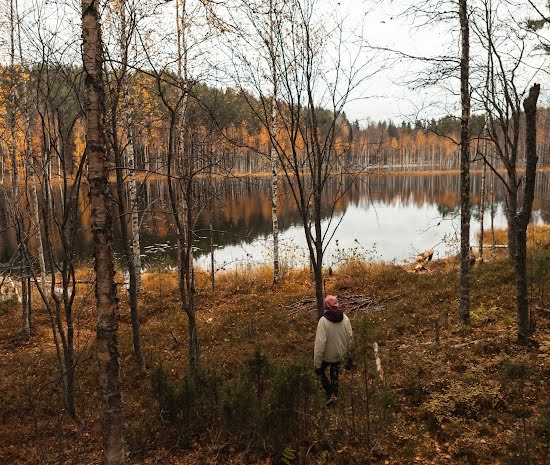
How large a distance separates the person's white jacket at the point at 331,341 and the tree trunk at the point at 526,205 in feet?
9.40

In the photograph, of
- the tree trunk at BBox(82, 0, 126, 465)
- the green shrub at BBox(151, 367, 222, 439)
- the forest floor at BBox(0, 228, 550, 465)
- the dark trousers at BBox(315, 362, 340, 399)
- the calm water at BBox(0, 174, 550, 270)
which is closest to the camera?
the tree trunk at BBox(82, 0, 126, 465)

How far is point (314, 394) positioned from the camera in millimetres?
4695

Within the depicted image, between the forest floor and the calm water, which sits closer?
the forest floor

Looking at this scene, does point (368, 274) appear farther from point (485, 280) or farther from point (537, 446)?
point (537, 446)

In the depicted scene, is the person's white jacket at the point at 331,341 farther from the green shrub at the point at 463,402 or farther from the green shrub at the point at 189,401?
the green shrub at the point at 189,401

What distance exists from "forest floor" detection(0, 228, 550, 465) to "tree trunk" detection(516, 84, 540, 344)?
1.56 feet

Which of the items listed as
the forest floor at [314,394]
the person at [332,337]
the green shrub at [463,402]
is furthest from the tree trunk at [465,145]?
the person at [332,337]

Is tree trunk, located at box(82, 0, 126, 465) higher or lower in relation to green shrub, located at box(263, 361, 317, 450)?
higher

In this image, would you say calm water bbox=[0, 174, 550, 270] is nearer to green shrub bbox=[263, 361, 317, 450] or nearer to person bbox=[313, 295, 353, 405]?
person bbox=[313, 295, 353, 405]

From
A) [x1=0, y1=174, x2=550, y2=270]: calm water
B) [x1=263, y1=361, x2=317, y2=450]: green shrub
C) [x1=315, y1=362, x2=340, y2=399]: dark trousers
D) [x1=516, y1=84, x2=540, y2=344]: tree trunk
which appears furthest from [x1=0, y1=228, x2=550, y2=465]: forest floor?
[x1=0, y1=174, x2=550, y2=270]: calm water

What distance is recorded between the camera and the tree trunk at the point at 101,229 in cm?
305

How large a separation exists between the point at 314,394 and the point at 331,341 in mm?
1143

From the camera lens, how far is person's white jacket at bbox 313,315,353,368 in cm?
570

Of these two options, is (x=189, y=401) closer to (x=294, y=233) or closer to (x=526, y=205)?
(x=526, y=205)
